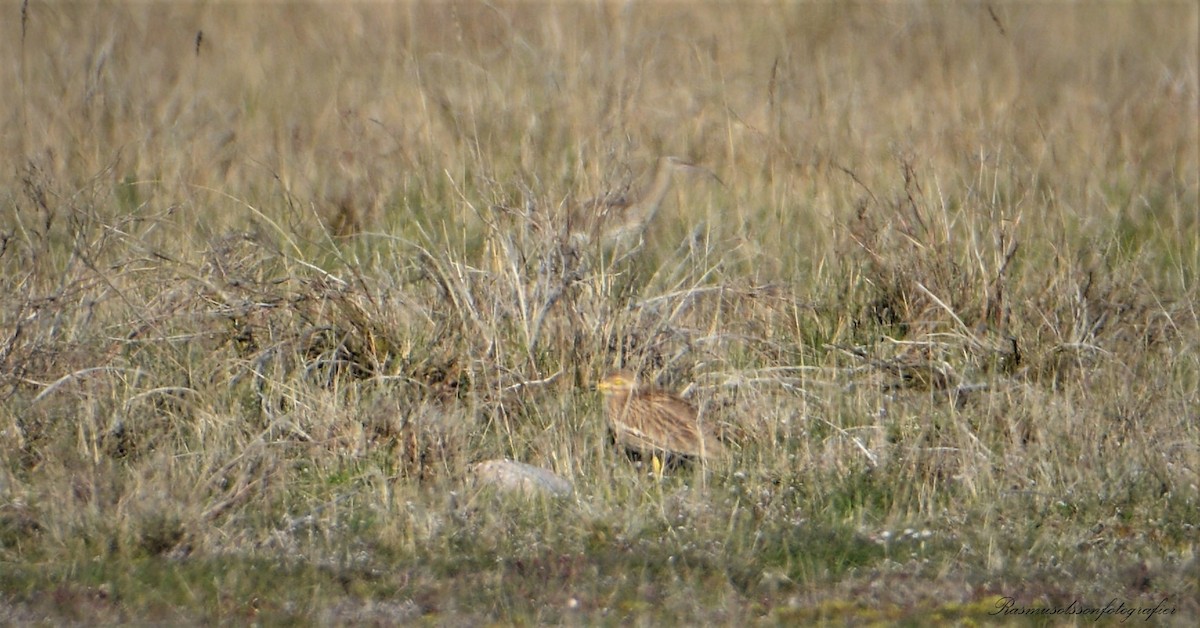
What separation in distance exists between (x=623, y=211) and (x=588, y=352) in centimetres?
123

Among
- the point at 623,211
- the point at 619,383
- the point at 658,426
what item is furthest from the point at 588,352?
the point at 623,211

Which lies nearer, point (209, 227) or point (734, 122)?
point (209, 227)

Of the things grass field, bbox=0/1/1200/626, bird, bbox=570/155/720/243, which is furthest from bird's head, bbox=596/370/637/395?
bird, bbox=570/155/720/243

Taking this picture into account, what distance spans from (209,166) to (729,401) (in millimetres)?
4506

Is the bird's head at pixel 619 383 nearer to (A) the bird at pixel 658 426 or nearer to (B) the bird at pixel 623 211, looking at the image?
(A) the bird at pixel 658 426

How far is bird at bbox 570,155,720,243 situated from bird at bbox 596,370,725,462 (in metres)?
0.99

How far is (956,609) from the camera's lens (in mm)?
4258

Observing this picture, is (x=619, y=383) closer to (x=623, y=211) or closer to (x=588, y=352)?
(x=588, y=352)

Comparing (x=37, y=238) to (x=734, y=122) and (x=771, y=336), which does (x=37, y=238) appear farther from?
(x=734, y=122)

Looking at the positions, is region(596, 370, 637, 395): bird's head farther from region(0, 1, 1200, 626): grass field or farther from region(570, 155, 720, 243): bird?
region(570, 155, 720, 243): bird

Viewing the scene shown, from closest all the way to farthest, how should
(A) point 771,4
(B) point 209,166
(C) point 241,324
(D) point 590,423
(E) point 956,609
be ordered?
(E) point 956,609 → (D) point 590,423 → (C) point 241,324 → (B) point 209,166 → (A) point 771,4

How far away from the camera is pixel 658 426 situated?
552cm

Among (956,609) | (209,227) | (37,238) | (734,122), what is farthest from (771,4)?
(956,609)

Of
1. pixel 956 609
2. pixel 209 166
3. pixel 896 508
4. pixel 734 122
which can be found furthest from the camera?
pixel 734 122
